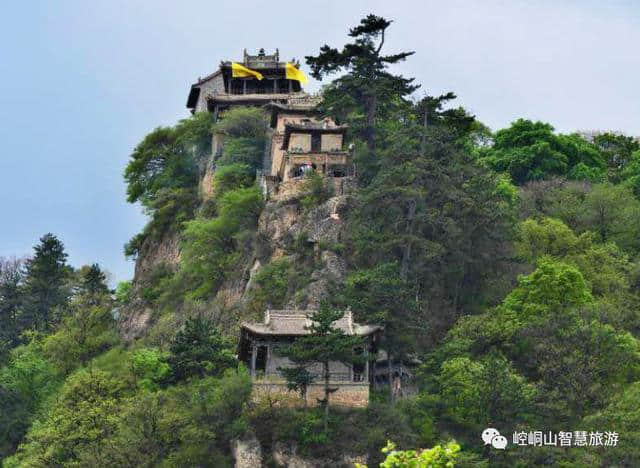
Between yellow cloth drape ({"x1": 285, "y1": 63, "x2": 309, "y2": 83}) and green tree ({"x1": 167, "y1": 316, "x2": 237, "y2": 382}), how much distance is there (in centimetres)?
4252

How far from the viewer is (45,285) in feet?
242

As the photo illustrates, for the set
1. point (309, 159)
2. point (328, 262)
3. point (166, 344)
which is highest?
point (309, 159)

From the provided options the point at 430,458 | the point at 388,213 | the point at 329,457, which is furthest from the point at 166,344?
the point at 430,458

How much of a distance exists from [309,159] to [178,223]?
14.1m

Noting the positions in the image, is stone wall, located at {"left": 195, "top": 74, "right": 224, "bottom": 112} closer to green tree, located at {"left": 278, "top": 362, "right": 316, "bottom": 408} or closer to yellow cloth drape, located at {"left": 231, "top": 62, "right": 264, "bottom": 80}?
yellow cloth drape, located at {"left": 231, "top": 62, "right": 264, "bottom": 80}

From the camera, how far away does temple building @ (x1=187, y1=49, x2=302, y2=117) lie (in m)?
86.5

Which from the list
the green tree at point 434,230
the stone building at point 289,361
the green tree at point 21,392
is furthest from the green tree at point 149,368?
the green tree at point 434,230

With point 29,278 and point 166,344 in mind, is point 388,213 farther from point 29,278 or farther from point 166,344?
point 29,278

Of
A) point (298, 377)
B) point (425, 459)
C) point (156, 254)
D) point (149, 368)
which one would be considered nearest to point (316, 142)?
point (156, 254)

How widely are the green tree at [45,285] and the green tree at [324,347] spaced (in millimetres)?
28416

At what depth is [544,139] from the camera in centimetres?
7619

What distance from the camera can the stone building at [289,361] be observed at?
160 feet

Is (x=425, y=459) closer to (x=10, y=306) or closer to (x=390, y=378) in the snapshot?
(x=390, y=378)

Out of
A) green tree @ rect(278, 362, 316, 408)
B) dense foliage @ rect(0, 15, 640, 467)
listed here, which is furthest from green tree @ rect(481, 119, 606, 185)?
green tree @ rect(278, 362, 316, 408)
